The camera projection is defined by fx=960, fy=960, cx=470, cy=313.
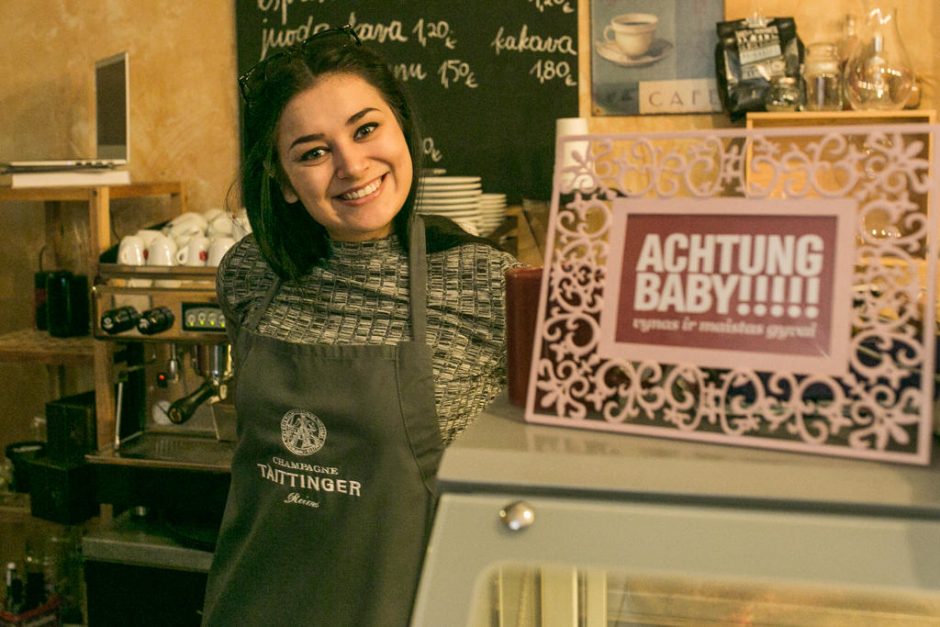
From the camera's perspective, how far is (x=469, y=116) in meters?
2.75

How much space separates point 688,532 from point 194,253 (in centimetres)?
181

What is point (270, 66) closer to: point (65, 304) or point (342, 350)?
point (342, 350)

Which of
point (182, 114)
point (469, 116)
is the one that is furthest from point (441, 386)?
point (182, 114)

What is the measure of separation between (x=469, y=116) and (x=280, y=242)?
1318 mm

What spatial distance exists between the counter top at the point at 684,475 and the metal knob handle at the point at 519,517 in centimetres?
1

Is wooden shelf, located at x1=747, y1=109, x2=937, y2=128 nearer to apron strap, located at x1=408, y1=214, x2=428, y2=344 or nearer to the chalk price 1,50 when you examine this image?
the chalk price 1,50

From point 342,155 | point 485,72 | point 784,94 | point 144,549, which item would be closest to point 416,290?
point 342,155

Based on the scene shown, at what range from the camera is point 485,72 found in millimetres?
2738

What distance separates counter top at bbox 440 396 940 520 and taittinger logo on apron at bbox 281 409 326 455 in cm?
67

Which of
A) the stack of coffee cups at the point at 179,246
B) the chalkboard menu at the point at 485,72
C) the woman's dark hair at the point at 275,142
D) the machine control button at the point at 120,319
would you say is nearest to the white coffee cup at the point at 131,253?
the stack of coffee cups at the point at 179,246

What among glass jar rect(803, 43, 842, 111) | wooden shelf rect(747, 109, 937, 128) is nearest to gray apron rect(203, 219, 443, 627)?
wooden shelf rect(747, 109, 937, 128)

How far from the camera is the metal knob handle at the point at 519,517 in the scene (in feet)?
2.25

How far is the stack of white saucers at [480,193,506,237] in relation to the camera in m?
2.51

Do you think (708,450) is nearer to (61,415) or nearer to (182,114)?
(61,415)
